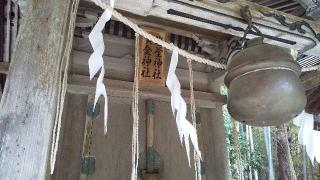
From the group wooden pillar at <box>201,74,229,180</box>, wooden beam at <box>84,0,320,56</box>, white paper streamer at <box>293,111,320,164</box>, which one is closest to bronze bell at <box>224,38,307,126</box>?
wooden beam at <box>84,0,320,56</box>

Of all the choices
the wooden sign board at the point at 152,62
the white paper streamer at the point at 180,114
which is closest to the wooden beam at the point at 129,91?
the wooden sign board at the point at 152,62

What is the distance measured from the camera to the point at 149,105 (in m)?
3.36

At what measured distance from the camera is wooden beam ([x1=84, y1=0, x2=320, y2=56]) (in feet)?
6.38

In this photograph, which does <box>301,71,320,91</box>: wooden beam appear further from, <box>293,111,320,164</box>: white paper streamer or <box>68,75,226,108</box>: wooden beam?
<box>68,75,226,108</box>: wooden beam

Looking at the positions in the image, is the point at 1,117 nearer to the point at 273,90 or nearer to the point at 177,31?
the point at 273,90

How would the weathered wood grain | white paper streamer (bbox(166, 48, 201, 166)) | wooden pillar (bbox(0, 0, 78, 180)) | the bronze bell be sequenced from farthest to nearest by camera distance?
1. the weathered wood grain
2. white paper streamer (bbox(166, 48, 201, 166))
3. the bronze bell
4. wooden pillar (bbox(0, 0, 78, 180))

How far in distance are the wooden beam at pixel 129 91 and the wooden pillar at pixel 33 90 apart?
155 centimetres

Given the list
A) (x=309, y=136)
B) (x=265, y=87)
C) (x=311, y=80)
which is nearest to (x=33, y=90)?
(x=265, y=87)

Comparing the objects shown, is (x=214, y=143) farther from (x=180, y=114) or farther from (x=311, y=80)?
(x=180, y=114)

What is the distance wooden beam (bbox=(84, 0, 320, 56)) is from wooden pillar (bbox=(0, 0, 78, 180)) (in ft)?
1.64

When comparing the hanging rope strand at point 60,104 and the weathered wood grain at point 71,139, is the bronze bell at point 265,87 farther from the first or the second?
the weathered wood grain at point 71,139

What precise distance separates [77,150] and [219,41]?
2110 millimetres

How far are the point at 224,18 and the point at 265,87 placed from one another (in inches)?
27.5

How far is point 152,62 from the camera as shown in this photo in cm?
346
